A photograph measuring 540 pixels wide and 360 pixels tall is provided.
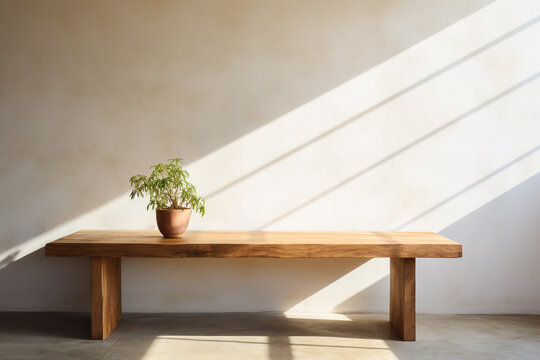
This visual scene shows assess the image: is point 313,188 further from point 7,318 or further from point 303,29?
point 7,318

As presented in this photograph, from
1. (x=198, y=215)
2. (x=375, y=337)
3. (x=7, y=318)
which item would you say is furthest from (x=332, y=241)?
(x=7, y=318)

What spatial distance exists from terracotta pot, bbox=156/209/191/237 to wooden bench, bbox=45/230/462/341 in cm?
7

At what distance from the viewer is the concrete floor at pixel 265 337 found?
305 centimetres

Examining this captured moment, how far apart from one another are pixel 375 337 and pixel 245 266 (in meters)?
1.10

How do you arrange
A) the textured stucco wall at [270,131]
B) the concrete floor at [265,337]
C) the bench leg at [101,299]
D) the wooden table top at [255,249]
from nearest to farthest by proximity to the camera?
1. the concrete floor at [265,337]
2. the wooden table top at [255,249]
3. the bench leg at [101,299]
4. the textured stucco wall at [270,131]

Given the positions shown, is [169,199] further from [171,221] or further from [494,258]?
[494,258]

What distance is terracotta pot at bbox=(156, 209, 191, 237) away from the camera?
337cm

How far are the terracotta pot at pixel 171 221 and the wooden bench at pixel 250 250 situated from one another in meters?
0.07

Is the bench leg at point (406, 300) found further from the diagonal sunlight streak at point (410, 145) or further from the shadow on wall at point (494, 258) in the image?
the diagonal sunlight streak at point (410, 145)

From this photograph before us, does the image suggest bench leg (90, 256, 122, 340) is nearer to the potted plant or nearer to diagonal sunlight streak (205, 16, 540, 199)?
the potted plant

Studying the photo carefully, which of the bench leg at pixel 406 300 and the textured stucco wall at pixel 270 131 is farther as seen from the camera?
the textured stucco wall at pixel 270 131

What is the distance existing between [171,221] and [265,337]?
977 millimetres

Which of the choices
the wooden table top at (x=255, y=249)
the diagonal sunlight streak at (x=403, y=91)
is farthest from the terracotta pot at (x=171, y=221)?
the diagonal sunlight streak at (x=403, y=91)

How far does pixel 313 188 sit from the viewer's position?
12.9 ft
